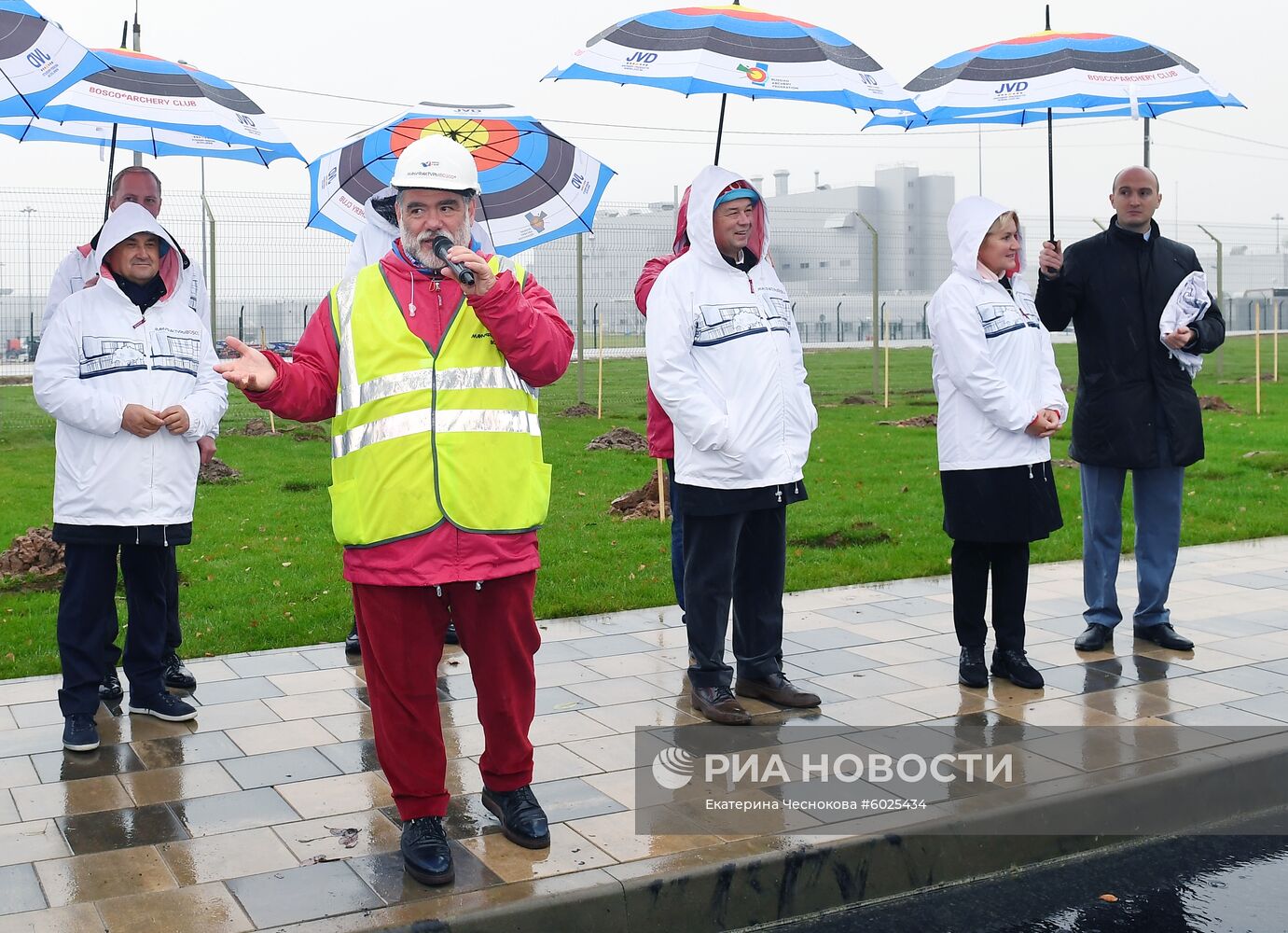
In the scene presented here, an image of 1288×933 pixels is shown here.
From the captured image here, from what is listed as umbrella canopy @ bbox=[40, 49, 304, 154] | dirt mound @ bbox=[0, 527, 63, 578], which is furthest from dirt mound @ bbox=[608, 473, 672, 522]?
umbrella canopy @ bbox=[40, 49, 304, 154]

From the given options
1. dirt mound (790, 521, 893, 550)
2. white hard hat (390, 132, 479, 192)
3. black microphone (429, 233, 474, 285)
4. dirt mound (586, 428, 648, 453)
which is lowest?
dirt mound (790, 521, 893, 550)

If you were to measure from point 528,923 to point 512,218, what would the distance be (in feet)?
12.3

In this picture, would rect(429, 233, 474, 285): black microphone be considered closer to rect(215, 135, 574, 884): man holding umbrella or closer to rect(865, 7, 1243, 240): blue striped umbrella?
rect(215, 135, 574, 884): man holding umbrella

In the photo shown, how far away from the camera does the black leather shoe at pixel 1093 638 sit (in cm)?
683

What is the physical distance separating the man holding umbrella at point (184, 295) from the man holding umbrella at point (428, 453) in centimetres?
181

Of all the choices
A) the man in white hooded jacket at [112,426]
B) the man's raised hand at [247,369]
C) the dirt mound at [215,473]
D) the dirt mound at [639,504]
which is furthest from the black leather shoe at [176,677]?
the dirt mound at [215,473]

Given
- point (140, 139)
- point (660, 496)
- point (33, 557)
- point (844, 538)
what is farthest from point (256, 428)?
point (140, 139)

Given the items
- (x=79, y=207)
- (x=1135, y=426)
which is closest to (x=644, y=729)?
(x=1135, y=426)

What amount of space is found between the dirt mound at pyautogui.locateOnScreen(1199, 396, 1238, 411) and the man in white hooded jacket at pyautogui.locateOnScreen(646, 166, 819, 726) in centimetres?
1537

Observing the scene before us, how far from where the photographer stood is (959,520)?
612cm

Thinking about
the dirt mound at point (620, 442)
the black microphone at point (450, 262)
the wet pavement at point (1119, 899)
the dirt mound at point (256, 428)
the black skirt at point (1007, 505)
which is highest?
the black microphone at point (450, 262)

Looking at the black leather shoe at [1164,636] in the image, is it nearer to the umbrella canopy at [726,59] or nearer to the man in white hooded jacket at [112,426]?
the umbrella canopy at [726,59]

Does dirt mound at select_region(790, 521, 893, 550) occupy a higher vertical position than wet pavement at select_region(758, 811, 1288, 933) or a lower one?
higher

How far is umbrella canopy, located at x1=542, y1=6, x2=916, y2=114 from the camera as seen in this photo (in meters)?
6.01
